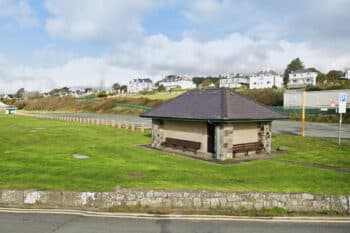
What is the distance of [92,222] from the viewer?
27.6ft

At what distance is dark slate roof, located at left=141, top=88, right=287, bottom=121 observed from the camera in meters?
17.5

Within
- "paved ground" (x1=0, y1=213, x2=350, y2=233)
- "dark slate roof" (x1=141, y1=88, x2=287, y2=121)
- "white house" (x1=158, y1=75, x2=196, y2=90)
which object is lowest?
"paved ground" (x1=0, y1=213, x2=350, y2=233)

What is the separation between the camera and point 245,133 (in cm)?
1852

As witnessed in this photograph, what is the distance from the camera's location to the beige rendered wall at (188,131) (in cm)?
1862

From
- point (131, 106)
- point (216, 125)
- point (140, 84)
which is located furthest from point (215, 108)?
point (140, 84)

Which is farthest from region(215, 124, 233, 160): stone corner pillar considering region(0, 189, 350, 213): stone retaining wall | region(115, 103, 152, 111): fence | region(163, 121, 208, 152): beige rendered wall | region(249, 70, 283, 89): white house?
region(249, 70, 283, 89): white house

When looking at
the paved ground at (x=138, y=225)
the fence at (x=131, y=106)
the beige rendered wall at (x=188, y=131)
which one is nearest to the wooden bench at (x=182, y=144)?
the beige rendered wall at (x=188, y=131)

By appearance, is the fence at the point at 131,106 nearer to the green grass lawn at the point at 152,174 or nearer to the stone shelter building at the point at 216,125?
the stone shelter building at the point at 216,125

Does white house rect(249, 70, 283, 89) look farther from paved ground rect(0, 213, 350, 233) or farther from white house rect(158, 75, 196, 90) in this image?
paved ground rect(0, 213, 350, 233)

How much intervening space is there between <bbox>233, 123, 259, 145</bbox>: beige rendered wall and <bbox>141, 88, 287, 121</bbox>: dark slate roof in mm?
795

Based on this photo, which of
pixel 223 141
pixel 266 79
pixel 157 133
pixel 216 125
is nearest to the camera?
pixel 223 141

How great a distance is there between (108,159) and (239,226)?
1038 centimetres

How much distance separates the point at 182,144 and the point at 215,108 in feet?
10.8

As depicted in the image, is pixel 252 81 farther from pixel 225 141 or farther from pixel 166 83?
pixel 225 141
